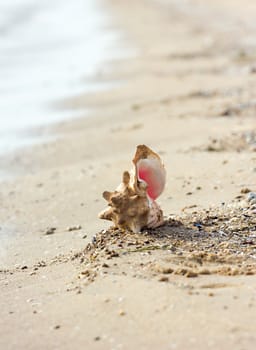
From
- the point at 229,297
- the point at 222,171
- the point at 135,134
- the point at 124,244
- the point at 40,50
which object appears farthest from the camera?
the point at 40,50

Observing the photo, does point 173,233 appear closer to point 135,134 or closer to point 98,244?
point 98,244

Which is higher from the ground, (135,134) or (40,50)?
(40,50)

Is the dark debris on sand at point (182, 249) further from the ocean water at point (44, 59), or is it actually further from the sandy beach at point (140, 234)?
the ocean water at point (44, 59)

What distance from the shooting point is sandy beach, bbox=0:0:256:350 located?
9.93 ft

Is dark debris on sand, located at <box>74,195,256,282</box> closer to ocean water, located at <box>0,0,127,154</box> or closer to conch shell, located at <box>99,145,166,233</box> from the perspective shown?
conch shell, located at <box>99,145,166,233</box>

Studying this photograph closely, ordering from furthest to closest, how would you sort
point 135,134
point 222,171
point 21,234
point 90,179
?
point 135,134, point 90,179, point 222,171, point 21,234

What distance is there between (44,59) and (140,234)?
33.8ft

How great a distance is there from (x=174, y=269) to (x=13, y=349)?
825 millimetres

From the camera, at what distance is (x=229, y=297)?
123 inches

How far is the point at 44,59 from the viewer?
543 inches

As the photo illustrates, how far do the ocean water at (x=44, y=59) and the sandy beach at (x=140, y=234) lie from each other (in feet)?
1.45

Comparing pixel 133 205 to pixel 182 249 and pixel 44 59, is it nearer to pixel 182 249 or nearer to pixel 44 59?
pixel 182 249

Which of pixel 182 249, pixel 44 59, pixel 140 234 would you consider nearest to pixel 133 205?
pixel 140 234

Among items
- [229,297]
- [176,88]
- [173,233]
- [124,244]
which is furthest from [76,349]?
Result: [176,88]
